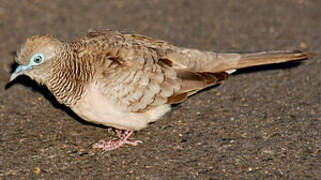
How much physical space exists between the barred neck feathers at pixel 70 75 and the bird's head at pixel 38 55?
8cm

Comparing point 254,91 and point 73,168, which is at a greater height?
point 254,91

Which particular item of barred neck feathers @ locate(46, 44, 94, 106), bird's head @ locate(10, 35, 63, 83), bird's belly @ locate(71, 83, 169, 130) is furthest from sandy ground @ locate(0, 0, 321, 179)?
bird's head @ locate(10, 35, 63, 83)

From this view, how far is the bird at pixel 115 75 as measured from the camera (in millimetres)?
4996

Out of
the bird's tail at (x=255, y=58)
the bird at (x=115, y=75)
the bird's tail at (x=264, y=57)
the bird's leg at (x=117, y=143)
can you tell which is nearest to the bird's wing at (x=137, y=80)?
the bird at (x=115, y=75)

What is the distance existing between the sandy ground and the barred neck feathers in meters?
0.72

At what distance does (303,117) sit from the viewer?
578 centimetres

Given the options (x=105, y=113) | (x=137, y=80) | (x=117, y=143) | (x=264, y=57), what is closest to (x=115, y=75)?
(x=137, y=80)

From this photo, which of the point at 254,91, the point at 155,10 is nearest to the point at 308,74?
the point at 254,91

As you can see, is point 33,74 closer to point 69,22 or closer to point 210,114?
point 210,114

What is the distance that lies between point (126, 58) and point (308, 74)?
309 centimetres

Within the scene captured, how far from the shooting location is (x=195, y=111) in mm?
6043

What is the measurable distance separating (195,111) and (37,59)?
7.43 feet

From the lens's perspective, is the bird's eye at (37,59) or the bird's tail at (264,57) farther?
the bird's tail at (264,57)

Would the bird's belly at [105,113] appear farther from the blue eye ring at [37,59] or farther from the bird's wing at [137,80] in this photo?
the blue eye ring at [37,59]
